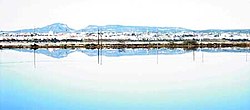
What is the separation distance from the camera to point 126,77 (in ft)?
13.4

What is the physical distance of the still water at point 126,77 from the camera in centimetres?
374

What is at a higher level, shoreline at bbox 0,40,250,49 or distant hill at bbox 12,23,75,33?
distant hill at bbox 12,23,75,33

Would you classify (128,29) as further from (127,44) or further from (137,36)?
(127,44)

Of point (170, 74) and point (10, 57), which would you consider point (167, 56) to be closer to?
point (170, 74)

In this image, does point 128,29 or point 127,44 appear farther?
point 127,44

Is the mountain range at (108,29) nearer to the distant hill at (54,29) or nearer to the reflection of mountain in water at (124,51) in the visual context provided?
the distant hill at (54,29)

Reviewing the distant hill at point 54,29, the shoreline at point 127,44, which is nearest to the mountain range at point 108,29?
the distant hill at point 54,29

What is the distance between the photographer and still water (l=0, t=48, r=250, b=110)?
12.3 ft

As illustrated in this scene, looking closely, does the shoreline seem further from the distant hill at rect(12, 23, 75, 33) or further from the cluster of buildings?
the distant hill at rect(12, 23, 75, 33)

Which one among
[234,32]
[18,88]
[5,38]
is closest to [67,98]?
[18,88]

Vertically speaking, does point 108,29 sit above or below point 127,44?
above

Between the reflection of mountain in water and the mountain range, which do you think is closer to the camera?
the mountain range

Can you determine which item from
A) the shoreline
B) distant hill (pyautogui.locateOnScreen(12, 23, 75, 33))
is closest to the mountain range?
distant hill (pyautogui.locateOnScreen(12, 23, 75, 33))

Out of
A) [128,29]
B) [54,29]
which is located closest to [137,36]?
[128,29]
